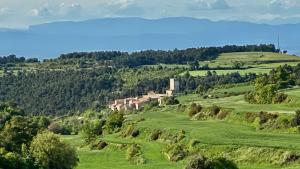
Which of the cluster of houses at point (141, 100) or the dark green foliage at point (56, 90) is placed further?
the dark green foliage at point (56, 90)

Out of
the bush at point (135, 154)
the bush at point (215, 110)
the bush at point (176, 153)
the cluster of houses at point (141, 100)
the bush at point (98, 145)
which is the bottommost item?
the cluster of houses at point (141, 100)

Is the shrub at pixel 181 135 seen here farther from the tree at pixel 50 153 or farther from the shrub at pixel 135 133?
the shrub at pixel 135 133

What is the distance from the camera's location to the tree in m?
47.0

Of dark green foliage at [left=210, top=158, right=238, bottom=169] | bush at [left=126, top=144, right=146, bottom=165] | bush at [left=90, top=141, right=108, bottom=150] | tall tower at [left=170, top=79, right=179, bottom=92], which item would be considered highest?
dark green foliage at [left=210, top=158, right=238, bottom=169]

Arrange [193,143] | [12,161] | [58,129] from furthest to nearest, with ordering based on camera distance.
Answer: [58,129] < [193,143] < [12,161]

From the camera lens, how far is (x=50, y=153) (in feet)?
155

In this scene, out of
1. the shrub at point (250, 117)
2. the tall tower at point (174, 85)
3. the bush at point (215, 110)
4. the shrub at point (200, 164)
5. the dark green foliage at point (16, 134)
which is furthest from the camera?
the tall tower at point (174, 85)

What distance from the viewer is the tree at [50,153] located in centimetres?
4703

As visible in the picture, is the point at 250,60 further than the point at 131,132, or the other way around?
the point at 250,60

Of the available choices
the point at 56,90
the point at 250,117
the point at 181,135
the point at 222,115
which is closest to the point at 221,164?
the point at 181,135

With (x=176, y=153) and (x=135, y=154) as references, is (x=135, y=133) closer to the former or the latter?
(x=135, y=154)

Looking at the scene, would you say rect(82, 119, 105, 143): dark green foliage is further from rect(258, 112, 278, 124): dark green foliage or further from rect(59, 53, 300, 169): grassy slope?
rect(258, 112, 278, 124): dark green foliage

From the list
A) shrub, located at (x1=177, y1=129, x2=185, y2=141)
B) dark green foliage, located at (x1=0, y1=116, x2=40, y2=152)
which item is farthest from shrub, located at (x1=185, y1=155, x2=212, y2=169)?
dark green foliage, located at (x1=0, y1=116, x2=40, y2=152)

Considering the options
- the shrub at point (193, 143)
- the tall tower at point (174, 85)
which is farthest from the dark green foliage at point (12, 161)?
the tall tower at point (174, 85)
